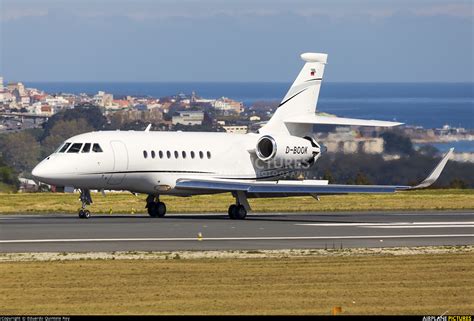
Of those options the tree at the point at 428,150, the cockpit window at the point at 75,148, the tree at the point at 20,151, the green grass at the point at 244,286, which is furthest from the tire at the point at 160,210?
the tree at the point at 20,151

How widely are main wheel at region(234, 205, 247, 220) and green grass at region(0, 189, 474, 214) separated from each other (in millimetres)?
4798

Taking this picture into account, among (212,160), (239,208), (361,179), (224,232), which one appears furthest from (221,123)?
(224,232)

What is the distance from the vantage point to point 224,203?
49531 millimetres

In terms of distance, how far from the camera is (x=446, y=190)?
58.6m

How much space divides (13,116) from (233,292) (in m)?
101

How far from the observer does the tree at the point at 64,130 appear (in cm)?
8425

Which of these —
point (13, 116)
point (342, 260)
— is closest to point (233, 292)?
point (342, 260)

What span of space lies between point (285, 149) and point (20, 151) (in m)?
46.4

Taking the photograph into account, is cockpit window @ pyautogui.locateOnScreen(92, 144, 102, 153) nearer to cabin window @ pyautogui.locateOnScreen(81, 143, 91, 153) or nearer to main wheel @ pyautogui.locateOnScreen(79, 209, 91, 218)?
cabin window @ pyautogui.locateOnScreen(81, 143, 91, 153)

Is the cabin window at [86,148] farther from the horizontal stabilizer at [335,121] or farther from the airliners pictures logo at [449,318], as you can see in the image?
the airliners pictures logo at [449,318]

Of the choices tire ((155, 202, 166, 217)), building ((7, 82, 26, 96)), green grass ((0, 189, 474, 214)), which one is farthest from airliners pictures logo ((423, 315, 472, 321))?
building ((7, 82, 26, 96))

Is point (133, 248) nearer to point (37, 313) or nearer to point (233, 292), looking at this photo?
point (233, 292)

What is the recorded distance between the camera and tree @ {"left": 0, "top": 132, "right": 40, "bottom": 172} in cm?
8400

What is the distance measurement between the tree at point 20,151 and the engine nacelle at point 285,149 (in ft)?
→ 132
